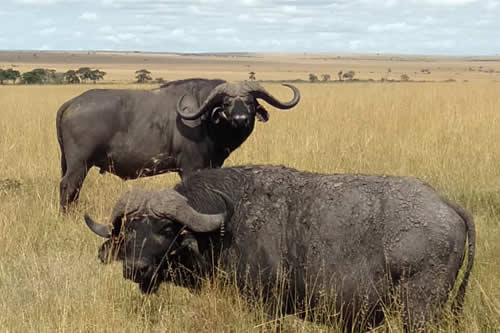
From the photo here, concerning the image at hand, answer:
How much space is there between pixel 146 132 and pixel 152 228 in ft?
15.2

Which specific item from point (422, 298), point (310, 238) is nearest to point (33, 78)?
point (310, 238)

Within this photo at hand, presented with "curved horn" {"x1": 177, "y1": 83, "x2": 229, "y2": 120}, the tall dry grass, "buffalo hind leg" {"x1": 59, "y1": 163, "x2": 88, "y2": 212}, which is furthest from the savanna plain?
"curved horn" {"x1": 177, "y1": 83, "x2": 229, "y2": 120}

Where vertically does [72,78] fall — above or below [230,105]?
below

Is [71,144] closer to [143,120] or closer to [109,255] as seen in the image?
[143,120]

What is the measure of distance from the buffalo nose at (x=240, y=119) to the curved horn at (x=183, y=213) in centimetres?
381

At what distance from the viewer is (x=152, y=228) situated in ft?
14.9

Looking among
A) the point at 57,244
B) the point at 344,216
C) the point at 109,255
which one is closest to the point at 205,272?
the point at 109,255

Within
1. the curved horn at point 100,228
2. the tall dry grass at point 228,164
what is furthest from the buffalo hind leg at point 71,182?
the curved horn at point 100,228

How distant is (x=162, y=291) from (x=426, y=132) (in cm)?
902

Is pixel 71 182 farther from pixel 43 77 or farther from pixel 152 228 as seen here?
pixel 43 77

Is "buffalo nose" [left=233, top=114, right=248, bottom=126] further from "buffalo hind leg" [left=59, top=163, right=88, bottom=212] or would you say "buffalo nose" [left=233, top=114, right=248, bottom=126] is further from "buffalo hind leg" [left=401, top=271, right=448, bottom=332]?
"buffalo hind leg" [left=401, top=271, right=448, bottom=332]

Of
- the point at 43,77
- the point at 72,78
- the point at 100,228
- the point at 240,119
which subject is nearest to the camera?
the point at 100,228

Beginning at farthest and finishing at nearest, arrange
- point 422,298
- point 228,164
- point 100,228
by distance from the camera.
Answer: point 228,164 → point 100,228 → point 422,298

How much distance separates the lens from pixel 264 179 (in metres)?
5.11
